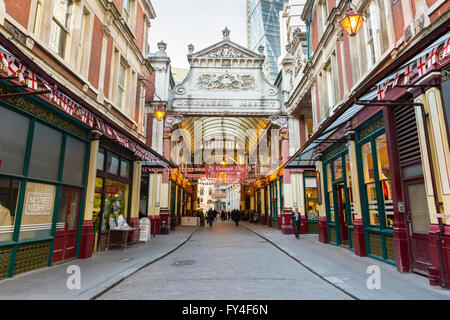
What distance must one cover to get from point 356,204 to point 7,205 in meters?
10.3

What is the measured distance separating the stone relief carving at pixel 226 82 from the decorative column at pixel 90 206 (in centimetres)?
1324

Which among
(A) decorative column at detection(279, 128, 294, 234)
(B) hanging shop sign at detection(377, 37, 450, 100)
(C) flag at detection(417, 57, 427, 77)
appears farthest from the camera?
(A) decorative column at detection(279, 128, 294, 234)

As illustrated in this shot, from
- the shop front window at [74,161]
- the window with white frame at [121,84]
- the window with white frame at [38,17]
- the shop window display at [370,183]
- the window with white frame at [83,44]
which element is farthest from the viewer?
the window with white frame at [121,84]

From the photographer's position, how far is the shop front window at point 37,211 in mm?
6867

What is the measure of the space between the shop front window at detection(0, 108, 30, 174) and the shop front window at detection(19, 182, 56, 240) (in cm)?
74

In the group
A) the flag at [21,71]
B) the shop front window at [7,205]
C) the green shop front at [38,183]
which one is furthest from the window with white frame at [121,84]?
the flag at [21,71]

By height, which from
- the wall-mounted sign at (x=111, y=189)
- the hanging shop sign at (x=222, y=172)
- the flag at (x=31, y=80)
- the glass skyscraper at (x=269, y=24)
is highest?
the glass skyscraper at (x=269, y=24)

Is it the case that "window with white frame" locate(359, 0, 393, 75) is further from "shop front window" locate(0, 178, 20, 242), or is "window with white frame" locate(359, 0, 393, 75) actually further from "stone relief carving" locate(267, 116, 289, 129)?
"stone relief carving" locate(267, 116, 289, 129)

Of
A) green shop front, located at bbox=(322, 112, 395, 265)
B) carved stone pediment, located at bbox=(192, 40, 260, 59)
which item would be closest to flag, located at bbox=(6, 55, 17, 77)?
green shop front, located at bbox=(322, 112, 395, 265)

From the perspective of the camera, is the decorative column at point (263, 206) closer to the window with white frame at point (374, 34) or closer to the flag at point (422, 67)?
the window with white frame at point (374, 34)

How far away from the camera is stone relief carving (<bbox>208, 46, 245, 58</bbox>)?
22188mm

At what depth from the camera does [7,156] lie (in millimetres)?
6160

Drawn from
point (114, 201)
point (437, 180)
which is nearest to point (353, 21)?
point (437, 180)
